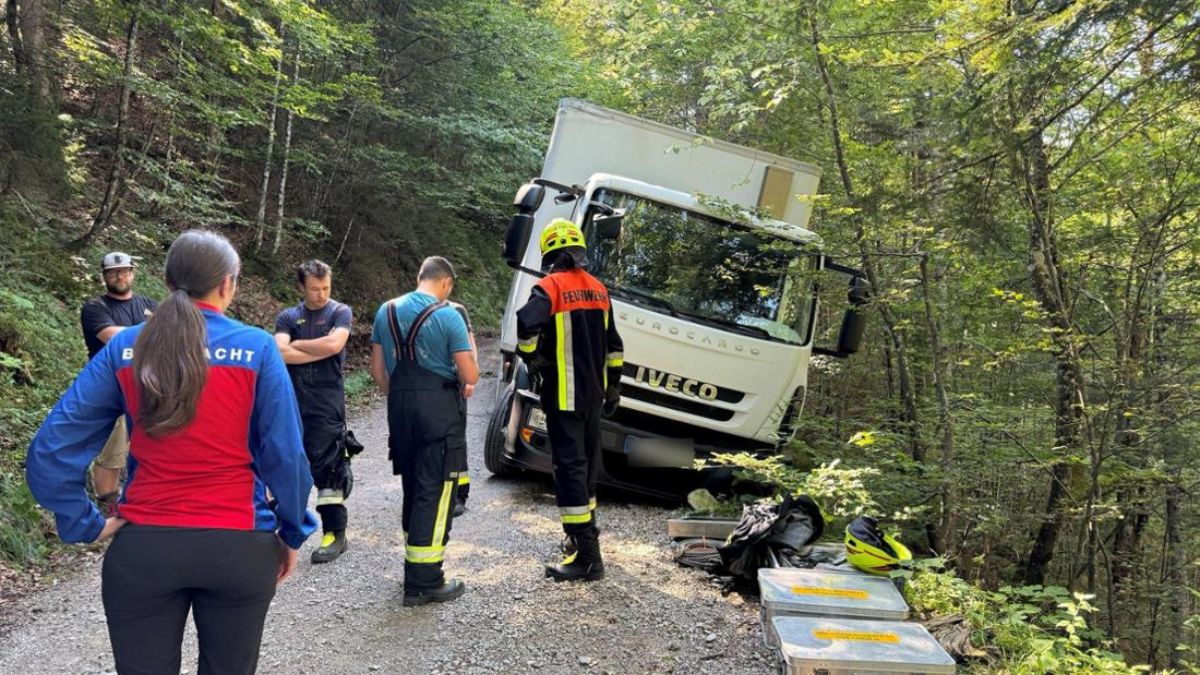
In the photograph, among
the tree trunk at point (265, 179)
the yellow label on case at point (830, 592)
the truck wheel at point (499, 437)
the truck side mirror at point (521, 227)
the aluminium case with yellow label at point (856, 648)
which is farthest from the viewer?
the tree trunk at point (265, 179)

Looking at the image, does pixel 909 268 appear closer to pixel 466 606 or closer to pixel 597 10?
pixel 466 606

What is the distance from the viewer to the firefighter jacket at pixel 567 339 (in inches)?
161

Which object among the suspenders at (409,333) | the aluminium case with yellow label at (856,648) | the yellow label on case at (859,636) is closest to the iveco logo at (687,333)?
the suspenders at (409,333)

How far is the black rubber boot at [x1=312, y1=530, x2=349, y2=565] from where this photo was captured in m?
4.36

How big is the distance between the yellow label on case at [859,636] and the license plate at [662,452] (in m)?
2.74

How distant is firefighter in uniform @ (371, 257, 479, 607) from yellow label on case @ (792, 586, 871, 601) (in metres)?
1.84

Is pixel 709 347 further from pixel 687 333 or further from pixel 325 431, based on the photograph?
pixel 325 431

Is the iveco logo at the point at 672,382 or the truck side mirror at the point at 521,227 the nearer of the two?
the iveco logo at the point at 672,382

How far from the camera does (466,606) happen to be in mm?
3797

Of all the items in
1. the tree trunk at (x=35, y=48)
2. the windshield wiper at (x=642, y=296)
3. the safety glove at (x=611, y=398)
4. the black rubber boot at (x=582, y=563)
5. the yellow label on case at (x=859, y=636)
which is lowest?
the black rubber boot at (x=582, y=563)

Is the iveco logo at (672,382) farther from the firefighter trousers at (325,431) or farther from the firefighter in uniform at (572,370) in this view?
the firefighter trousers at (325,431)

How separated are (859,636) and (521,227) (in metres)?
3.88

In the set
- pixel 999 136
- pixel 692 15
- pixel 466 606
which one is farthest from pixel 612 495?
pixel 692 15

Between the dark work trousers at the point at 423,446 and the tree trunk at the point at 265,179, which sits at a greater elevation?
the tree trunk at the point at 265,179
